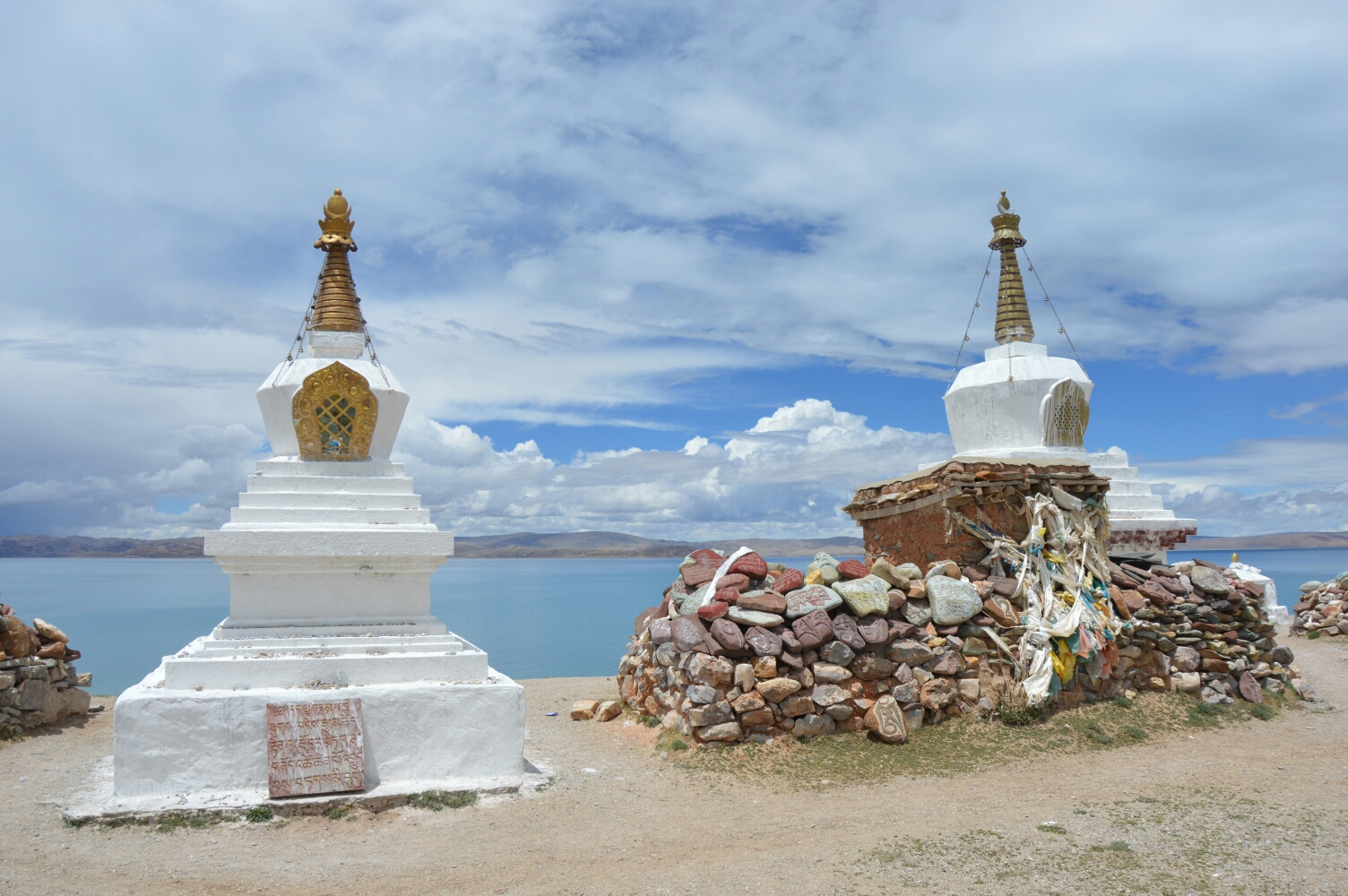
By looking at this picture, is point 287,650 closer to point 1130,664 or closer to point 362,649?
point 362,649

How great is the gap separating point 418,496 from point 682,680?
3329mm

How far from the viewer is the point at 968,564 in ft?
33.7

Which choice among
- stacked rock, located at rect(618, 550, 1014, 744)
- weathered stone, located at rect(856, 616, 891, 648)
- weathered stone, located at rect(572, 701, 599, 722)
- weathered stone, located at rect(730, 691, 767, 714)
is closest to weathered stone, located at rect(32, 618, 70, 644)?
weathered stone, located at rect(572, 701, 599, 722)

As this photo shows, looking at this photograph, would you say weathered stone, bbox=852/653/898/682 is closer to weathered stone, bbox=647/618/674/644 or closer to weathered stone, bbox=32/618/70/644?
weathered stone, bbox=647/618/674/644

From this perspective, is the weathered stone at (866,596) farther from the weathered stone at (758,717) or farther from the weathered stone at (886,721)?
the weathered stone at (758,717)

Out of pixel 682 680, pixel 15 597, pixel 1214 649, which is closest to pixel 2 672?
pixel 682 680

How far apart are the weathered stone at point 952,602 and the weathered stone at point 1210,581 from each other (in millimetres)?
3461

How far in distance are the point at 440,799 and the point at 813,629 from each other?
12.5ft

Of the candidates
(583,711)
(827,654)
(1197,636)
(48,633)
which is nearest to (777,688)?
(827,654)

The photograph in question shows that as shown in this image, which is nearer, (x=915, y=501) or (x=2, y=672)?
(x=2, y=672)

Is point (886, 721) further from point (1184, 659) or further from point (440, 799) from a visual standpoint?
point (1184, 659)

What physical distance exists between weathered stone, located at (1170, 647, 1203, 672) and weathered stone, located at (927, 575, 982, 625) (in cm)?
294

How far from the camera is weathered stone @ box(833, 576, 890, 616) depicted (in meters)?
9.05

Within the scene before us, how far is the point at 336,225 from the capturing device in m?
9.75
